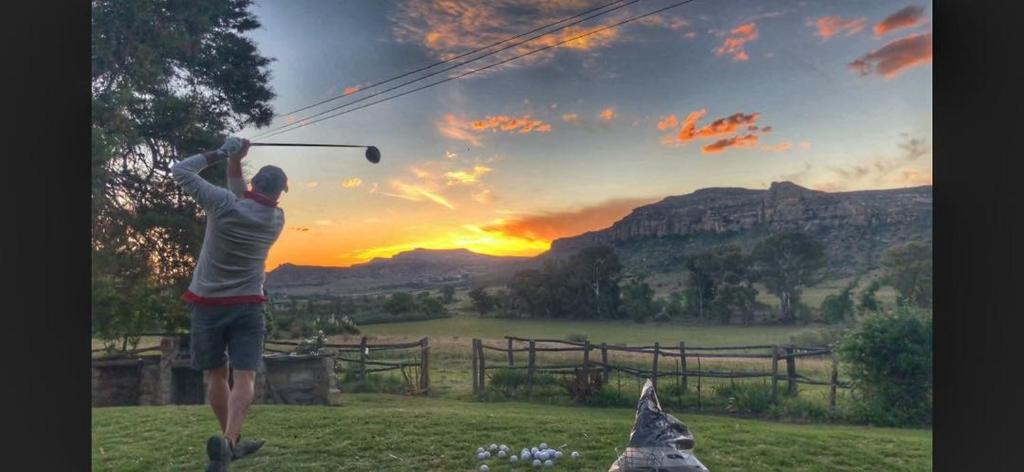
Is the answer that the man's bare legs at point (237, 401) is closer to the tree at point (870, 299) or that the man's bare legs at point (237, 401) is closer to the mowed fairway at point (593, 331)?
the mowed fairway at point (593, 331)

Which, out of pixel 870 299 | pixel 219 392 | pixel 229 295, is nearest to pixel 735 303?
pixel 870 299

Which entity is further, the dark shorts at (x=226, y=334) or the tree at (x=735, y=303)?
the tree at (x=735, y=303)

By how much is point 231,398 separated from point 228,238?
3.60 ft

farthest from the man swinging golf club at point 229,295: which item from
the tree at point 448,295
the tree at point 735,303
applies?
the tree at point 735,303

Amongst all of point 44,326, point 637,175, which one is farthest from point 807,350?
point 44,326

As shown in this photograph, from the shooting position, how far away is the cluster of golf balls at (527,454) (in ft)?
17.0

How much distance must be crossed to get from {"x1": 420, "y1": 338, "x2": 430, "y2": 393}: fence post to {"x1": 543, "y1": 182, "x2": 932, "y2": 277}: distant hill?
145cm

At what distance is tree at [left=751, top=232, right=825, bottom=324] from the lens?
574 cm

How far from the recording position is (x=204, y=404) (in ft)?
19.4

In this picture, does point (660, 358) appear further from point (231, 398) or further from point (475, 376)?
point (231, 398)

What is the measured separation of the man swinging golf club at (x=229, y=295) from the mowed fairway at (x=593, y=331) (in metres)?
0.94

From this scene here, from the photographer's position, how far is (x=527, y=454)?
17.0ft

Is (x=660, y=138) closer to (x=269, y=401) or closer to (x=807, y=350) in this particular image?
(x=807, y=350)

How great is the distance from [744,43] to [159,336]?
16.4 ft
